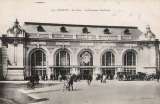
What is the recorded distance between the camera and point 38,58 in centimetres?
310

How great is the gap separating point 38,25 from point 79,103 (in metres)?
0.70

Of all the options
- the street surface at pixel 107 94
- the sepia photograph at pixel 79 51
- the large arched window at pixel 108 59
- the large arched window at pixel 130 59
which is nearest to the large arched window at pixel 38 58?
the sepia photograph at pixel 79 51

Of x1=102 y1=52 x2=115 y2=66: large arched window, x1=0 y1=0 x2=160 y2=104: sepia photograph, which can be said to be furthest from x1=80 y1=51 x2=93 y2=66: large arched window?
x1=102 y1=52 x2=115 y2=66: large arched window

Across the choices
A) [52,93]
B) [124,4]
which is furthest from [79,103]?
[124,4]

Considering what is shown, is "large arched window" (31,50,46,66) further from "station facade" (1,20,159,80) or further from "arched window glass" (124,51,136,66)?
"arched window glass" (124,51,136,66)

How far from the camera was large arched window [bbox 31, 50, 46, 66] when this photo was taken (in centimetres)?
304

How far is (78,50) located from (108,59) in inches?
11.6

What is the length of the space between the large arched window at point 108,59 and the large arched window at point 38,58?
1.63ft

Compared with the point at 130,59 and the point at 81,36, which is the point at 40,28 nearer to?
the point at 81,36

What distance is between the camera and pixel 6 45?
2.99 meters

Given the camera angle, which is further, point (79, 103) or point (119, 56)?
point (119, 56)

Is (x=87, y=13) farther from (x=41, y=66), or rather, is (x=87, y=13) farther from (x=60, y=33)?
(x=41, y=66)

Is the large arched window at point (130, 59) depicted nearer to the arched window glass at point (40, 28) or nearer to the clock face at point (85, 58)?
the clock face at point (85, 58)

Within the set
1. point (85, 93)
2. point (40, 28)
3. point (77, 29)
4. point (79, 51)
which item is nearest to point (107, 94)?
point (85, 93)
